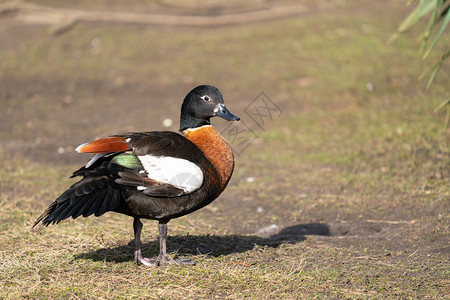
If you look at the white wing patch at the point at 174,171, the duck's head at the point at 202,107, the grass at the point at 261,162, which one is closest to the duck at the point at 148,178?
the white wing patch at the point at 174,171

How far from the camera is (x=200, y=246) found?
497cm

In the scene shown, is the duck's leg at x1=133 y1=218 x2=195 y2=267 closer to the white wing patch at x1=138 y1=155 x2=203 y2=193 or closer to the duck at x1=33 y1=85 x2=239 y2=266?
the duck at x1=33 y1=85 x2=239 y2=266

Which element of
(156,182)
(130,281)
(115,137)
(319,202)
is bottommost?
(319,202)

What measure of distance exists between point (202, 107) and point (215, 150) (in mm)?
399

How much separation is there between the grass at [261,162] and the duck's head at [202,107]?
1169 mm

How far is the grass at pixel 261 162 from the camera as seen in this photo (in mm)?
4125

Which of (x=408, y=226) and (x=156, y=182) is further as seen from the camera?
(x=408, y=226)

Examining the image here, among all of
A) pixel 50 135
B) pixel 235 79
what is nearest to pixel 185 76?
pixel 235 79

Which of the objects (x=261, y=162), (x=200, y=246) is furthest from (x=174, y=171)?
(x=261, y=162)

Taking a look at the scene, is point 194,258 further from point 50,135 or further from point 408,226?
point 50,135

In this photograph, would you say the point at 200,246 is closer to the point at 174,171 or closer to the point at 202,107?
the point at 174,171

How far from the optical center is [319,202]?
6500mm

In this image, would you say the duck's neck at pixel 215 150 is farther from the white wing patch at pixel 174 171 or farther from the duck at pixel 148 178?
the white wing patch at pixel 174 171

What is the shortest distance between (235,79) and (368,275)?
24.1ft
